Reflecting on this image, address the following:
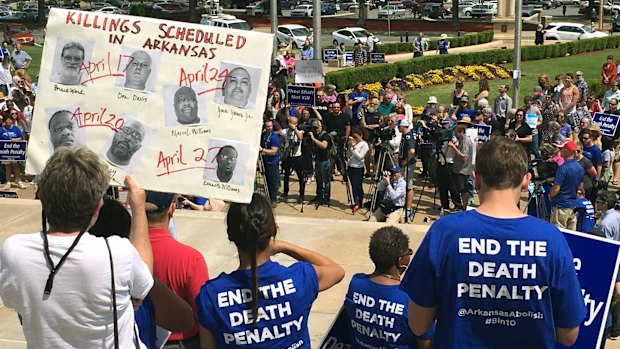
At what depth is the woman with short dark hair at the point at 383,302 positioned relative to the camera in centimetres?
435

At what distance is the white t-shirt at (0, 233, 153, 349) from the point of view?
3375 mm

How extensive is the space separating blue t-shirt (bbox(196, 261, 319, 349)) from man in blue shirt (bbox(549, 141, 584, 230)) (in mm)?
8045

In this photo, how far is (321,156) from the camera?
15625mm

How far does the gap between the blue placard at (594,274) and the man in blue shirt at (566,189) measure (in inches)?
263

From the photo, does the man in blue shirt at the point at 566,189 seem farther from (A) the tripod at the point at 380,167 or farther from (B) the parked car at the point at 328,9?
(B) the parked car at the point at 328,9

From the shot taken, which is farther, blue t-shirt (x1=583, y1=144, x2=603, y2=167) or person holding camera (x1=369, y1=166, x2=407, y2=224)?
blue t-shirt (x1=583, y1=144, x2=603, y2=167)

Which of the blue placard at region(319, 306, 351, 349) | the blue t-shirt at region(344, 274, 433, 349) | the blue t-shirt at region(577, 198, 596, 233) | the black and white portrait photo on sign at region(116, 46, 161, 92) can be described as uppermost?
the black and white portrait photo on sign at region(116, 46, 161, 92)

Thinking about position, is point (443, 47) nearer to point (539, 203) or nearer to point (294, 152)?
point (294, 152)

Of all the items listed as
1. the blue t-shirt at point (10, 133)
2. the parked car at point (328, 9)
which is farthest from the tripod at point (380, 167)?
the parked car at point (328, 9)

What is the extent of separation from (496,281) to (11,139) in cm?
1482

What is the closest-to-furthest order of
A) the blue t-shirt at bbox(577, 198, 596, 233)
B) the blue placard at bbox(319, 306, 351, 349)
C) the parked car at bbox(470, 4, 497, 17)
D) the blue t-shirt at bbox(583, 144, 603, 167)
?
the blue placard at bbox(319, 306, 351, 349) → the blue t-shirt at bbox(577, 198, 596, 233) → the blue t-shirt at bbox(583, 144, 603, 167) → the parked car at bbox(470, 4, 497, 17)

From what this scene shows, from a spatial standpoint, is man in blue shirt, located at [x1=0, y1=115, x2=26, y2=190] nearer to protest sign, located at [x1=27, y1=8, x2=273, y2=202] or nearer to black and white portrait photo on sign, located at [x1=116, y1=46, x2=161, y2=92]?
protest sign, located at [x1=27, y1=8, x2=273, y2=202]

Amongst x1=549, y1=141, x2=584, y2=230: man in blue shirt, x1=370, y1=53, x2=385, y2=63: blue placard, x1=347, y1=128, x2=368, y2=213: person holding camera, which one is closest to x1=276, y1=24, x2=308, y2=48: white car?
x1=370, y1=53, x2=385, y2=63: blue placard

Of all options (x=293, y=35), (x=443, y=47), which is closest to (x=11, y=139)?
(x=443, y=47)
